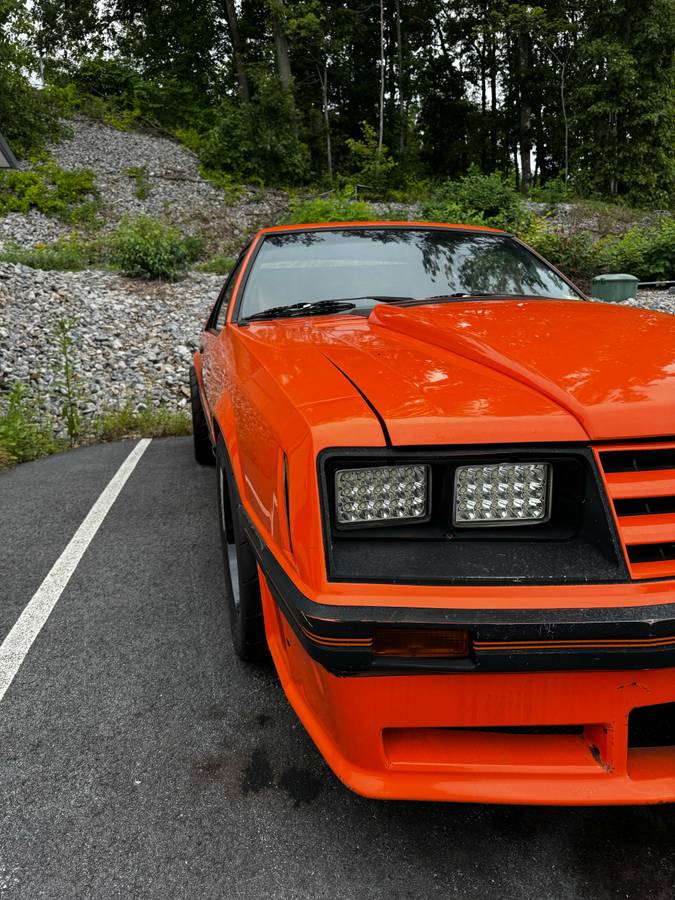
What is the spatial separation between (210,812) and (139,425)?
5.10m

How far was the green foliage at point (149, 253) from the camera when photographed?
445 inches

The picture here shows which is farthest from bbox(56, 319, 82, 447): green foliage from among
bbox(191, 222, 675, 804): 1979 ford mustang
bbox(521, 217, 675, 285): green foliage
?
bbox(521, 217, 675, 285): green foliage

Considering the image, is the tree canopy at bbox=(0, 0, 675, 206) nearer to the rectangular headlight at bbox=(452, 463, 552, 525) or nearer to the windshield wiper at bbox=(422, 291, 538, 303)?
the windshield wiper at bbox=(422, 291, 538, 303)

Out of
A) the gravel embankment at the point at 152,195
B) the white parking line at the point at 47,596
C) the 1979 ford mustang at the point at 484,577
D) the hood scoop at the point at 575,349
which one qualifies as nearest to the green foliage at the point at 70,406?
the white parking line at the point at 47,596

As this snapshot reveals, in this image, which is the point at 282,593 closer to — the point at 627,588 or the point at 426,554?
the point at 426,554

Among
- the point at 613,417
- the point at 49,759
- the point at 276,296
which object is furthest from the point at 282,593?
the point at 276,296

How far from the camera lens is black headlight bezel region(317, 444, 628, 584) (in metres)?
1.30

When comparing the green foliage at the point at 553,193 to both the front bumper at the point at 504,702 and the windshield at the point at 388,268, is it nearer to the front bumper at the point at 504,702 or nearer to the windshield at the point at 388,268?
the windshield at the point at 388,268

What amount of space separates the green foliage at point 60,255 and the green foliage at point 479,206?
7.38 meters

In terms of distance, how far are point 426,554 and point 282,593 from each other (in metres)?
0.34

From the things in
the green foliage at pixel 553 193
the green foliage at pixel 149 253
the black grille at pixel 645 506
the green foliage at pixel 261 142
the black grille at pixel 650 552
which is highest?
the green foliage at pixel 261 142

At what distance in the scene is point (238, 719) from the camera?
2018 mm

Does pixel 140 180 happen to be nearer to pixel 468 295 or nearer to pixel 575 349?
pixel 468 295

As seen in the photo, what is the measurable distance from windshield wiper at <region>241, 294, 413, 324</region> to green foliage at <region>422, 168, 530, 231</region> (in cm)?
1204
